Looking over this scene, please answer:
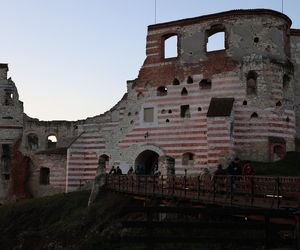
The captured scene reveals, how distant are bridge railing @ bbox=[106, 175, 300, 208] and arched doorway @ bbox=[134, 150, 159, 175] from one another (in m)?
9.57

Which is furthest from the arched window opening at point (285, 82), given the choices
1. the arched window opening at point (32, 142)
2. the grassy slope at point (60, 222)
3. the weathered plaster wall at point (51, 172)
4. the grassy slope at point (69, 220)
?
the arched window opening at point (32, 142)

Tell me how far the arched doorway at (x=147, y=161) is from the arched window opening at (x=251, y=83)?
7196 millimetres

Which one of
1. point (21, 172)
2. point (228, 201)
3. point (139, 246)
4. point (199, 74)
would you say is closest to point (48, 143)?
point (21, 172)

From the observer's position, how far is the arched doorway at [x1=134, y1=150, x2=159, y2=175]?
31.7 meters

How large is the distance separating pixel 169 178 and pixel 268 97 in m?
11.0

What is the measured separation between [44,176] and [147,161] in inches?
322

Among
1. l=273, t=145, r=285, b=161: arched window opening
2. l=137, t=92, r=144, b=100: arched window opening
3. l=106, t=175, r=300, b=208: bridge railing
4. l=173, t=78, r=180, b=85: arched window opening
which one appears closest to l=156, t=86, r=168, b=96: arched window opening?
l=173, t=78, r=180, b=85: arched window opening

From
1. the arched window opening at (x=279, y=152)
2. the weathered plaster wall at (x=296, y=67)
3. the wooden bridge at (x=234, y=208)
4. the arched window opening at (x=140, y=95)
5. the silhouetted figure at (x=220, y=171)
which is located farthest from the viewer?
the arched window opening at (x=140, y=95)

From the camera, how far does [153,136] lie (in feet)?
102

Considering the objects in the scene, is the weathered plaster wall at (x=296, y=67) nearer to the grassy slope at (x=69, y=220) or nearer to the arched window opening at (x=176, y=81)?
the grassy slope at (x=69, y=220)

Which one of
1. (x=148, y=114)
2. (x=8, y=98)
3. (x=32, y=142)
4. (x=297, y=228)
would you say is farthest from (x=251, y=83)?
(x=297, y=228)

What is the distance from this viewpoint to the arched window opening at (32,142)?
119 feet

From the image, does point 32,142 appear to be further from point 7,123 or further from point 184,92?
point 184,92

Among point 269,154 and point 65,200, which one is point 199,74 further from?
point 65,200
